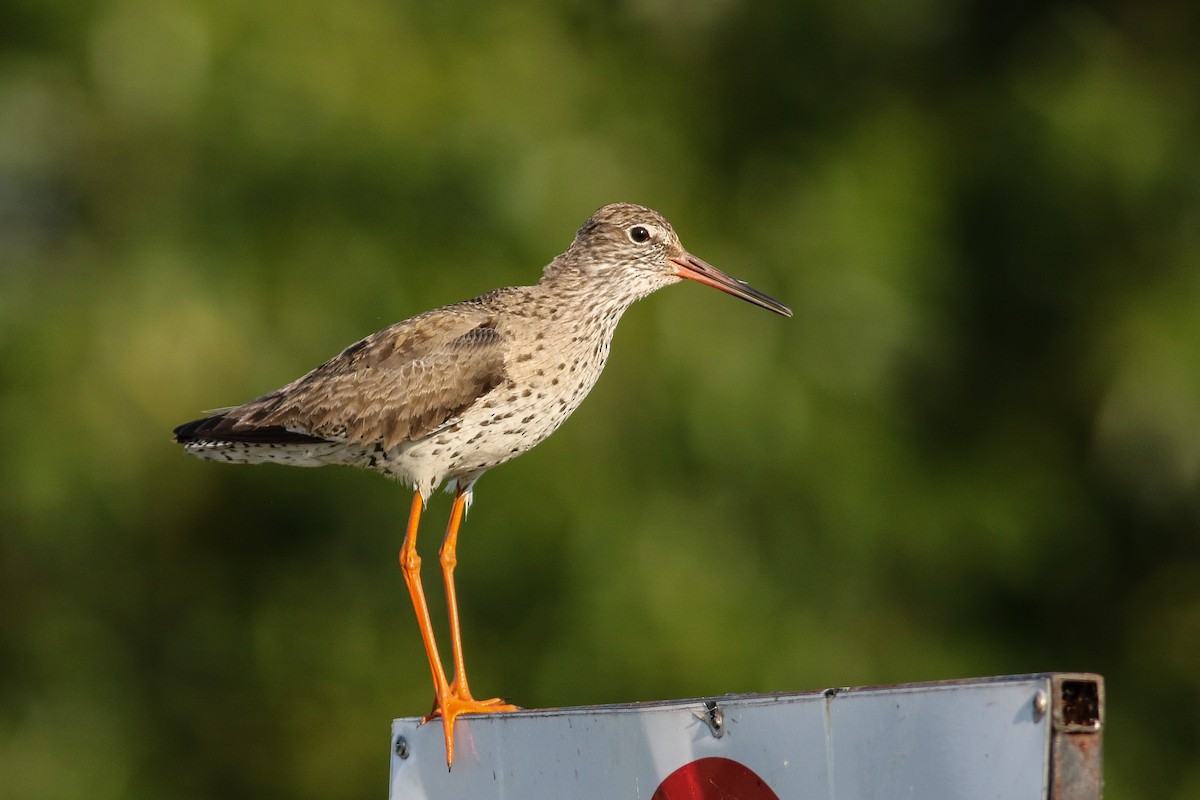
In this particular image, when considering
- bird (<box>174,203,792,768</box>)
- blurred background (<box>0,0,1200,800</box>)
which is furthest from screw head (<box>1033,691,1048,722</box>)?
blurred background (<box>0,0,1200,800</box>)

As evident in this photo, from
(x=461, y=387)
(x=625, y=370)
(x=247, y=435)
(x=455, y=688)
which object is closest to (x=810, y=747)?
(x=455, y=688)

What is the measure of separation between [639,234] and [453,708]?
7.20 ft

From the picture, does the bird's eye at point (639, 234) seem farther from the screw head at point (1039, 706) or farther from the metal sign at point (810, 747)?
the screw head at point (1039, 706)

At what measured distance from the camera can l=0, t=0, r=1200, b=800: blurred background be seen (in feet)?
27.2

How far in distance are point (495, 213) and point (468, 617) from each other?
2.36 meters

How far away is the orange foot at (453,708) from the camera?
4.24 meters

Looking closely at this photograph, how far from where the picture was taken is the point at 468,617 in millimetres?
8898

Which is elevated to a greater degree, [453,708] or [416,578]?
[416,578]

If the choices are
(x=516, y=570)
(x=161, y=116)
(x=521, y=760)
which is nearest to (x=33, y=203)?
(x=161, y=116)

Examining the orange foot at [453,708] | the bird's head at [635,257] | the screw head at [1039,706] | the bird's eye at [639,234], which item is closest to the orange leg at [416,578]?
the orange foot at [453,708]

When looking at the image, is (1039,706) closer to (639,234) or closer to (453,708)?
(453,708)

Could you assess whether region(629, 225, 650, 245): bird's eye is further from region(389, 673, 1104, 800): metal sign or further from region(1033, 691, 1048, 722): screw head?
region(1033, 691, 1048, 722): screw head

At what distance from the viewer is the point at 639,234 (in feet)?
19.7

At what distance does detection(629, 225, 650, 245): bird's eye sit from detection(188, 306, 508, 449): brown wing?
0.74 metres
